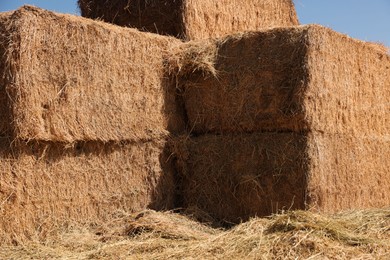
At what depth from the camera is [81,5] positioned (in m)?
10.3

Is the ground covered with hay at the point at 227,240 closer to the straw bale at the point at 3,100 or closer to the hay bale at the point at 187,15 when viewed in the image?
the straw bale at the point at 3,100

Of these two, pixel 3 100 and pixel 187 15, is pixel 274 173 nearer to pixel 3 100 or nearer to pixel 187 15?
pixel 187 15

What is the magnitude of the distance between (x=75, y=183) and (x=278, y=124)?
2.49 metres

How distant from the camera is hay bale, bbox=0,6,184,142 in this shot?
6.55m

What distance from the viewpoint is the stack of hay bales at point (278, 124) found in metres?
7.41

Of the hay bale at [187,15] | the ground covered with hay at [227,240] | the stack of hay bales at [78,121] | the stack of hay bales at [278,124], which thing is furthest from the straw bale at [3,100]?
the hay bale at [187,15]

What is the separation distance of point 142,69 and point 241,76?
125 cm

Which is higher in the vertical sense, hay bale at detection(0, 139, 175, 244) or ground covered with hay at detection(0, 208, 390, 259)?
hay bale at detection(0, 139, 175, 244)

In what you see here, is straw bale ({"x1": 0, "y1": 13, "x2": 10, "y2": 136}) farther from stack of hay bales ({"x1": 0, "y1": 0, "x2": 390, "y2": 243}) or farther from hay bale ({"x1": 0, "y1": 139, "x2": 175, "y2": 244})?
hay bale ({"x1": 0, "y1": 139, "x2": 175, "y2": 244})

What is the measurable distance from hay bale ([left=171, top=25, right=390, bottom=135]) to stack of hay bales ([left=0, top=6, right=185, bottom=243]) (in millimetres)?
430

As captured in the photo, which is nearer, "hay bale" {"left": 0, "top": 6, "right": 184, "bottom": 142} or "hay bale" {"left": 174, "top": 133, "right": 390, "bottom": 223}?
"hay bale" {"left": 0, "top": 6, "right": 184, "bottom": 142}

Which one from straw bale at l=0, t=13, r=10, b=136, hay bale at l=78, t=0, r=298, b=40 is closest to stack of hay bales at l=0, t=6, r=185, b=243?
straw bale at l=0, t=13, r=10, b=136

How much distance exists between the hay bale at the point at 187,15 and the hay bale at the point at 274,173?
6.28ft

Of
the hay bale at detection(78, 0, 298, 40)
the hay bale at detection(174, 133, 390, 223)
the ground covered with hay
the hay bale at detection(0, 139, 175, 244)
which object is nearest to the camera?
the ground covered with hay
